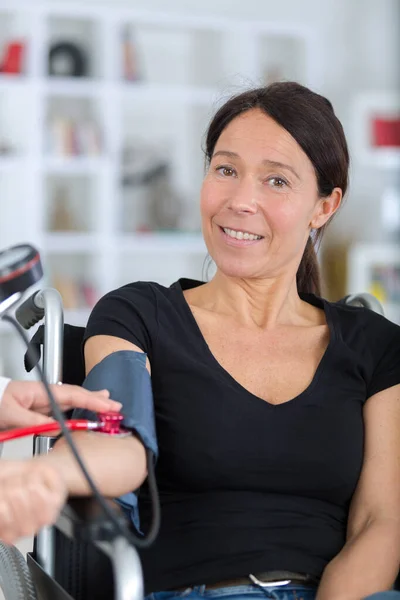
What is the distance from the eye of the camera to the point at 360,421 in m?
1.53

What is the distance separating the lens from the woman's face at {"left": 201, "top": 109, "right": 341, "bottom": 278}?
155 cm

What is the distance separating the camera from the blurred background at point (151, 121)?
5.24 metres

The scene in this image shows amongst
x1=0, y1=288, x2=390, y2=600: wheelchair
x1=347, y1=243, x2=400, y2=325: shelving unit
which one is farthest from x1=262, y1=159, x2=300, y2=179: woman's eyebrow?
x1=347, y1=243, x2=400, y2=325: shelving unit

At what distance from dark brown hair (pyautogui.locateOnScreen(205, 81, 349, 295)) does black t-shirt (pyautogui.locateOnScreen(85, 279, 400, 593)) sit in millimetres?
348

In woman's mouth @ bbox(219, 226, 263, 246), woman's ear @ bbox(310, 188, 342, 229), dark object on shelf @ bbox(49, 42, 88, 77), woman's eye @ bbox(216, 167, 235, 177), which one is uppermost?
dark object on shelf @ bbox(49, 42, 88, 77)

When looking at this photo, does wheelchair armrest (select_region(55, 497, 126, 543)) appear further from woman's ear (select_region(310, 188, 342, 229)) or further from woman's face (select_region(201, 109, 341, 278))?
woman's ear (select_region(310, 188, 342, 229))

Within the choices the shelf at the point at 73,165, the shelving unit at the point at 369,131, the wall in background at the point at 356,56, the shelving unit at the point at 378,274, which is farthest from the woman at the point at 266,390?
the wall in background at the point at 356,56

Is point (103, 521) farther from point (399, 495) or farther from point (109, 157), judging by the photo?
point (109, 157)

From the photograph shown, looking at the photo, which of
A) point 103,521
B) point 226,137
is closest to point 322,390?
point 226,137

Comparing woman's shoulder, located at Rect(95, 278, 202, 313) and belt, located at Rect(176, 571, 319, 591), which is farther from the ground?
woman's shoulder, located at Rect(95, 278, 202, 313)

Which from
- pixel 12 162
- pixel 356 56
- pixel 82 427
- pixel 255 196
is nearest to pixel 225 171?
pixel 255 196

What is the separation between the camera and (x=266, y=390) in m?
1.49

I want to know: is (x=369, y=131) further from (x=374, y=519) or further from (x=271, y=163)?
(x=374, y=519)

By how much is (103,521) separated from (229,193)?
0.74m
